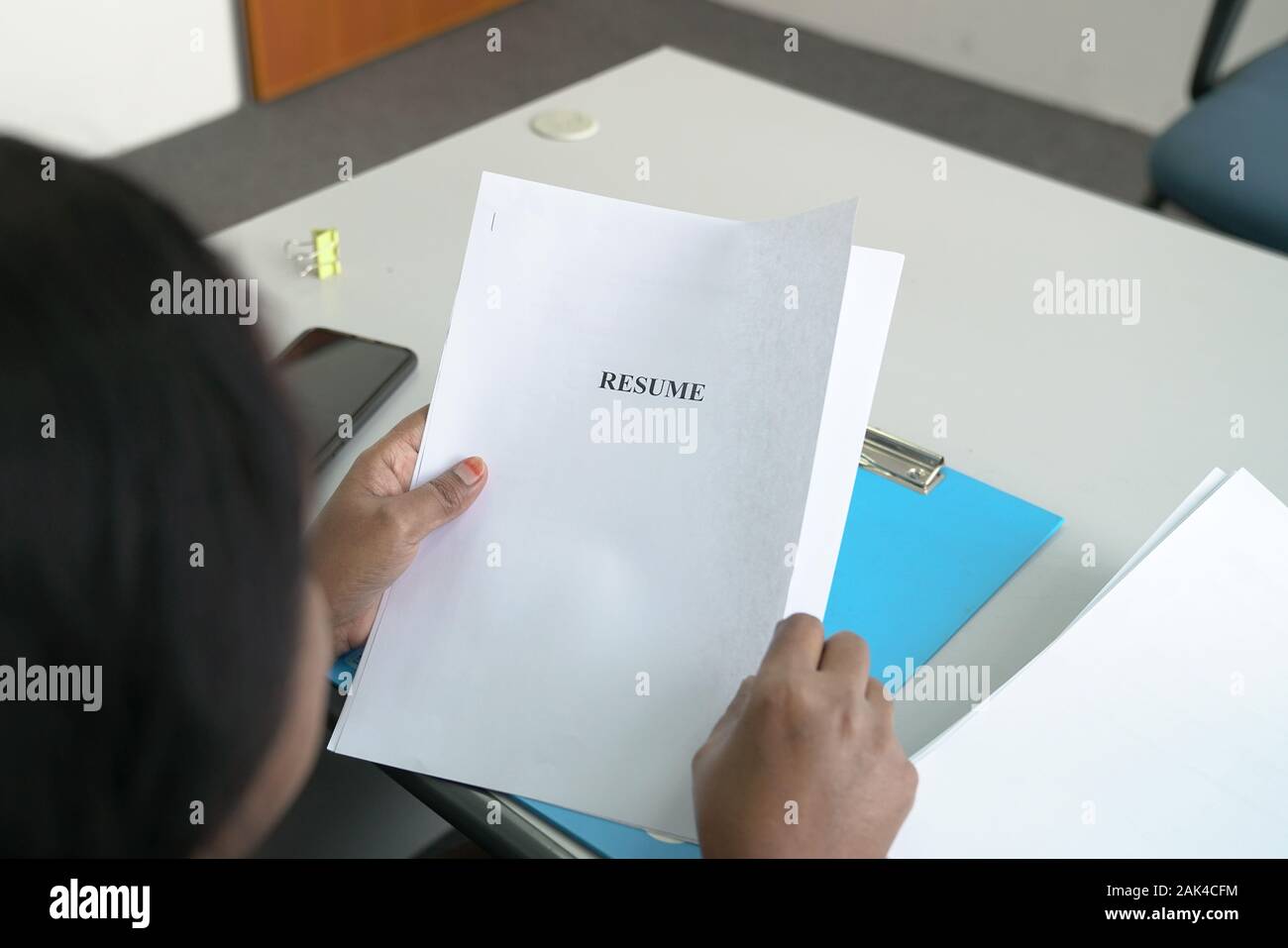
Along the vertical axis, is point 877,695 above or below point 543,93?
below

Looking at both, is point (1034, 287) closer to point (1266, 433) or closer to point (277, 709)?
point (1266, 433)

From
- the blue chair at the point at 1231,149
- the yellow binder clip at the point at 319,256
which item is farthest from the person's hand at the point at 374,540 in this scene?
the blue chair at the point at 1231,149

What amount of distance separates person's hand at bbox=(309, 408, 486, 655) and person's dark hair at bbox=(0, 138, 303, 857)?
0.32 meters

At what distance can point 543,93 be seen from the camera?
113 inches

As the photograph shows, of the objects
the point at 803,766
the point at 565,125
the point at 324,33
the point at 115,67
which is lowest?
the point at 803,766

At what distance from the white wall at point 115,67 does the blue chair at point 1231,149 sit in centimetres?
185

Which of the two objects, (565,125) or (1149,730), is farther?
(565,125)

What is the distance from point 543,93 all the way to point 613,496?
7.74ft

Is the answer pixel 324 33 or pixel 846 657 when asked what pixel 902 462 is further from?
pixel 324 33

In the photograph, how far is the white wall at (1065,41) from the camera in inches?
105

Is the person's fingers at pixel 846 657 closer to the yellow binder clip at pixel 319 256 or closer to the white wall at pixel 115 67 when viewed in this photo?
the yellow binder clip at pixel 319 256

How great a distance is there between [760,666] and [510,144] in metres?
0.80

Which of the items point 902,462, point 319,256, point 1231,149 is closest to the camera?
point 902,462

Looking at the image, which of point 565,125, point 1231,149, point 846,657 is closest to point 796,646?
point 846,657
